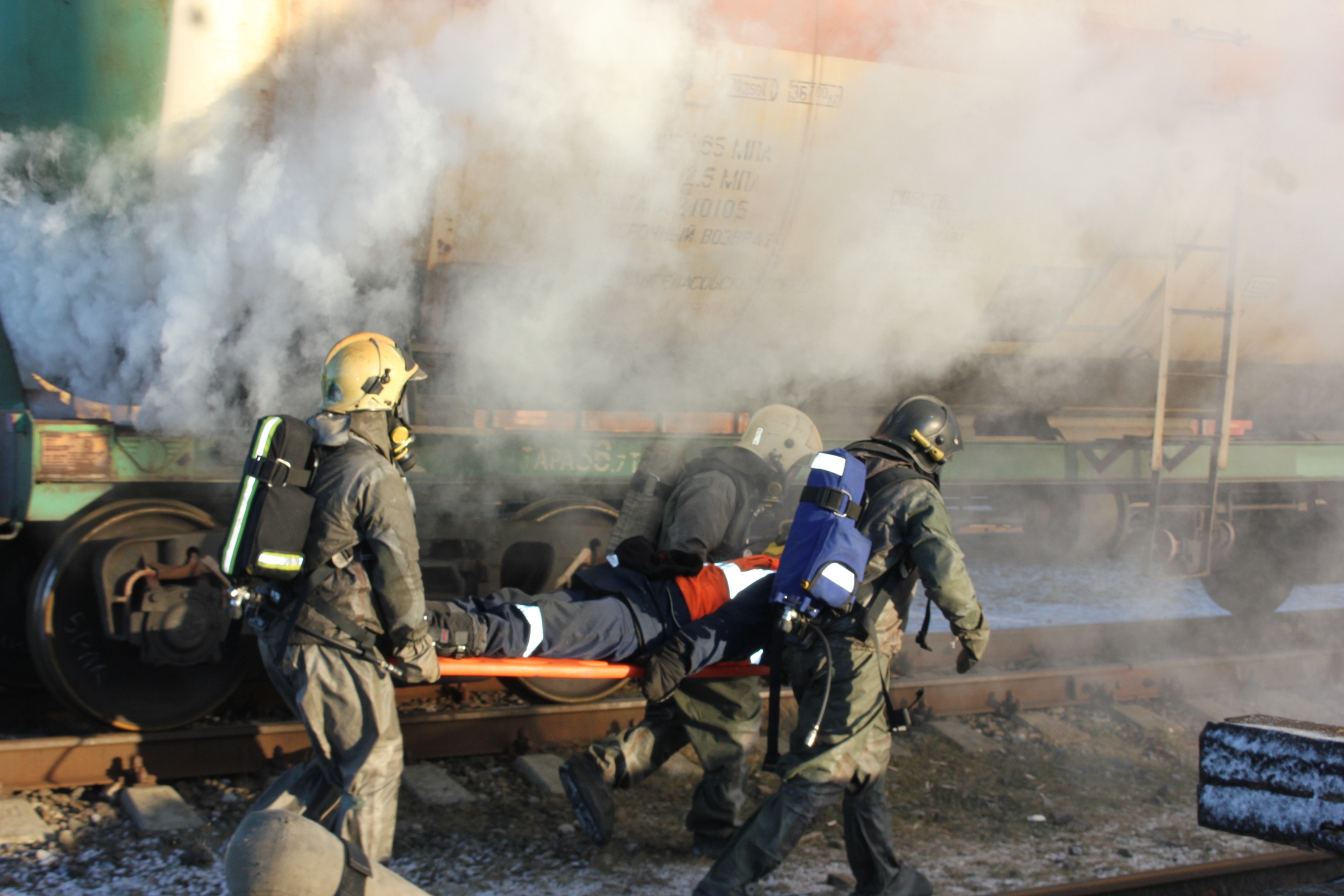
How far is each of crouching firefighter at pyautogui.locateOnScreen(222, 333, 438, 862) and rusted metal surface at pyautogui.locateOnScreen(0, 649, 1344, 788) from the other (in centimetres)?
131

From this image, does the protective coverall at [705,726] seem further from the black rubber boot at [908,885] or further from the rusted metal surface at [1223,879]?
the rusted metal surface at [1223,879]

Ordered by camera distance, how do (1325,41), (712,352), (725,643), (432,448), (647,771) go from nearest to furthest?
1. (725,643)
2. (647,771)
3. (432,448)
4. (712,352)
5. (1325,41)

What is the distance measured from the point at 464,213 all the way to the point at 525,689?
2.32 metres

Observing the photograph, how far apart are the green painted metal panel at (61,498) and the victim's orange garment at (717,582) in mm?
2582

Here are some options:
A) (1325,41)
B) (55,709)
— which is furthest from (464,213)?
(1325,41)

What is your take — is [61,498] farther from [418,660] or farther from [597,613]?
[597,613]

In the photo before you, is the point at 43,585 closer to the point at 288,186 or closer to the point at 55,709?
the point at 55,709

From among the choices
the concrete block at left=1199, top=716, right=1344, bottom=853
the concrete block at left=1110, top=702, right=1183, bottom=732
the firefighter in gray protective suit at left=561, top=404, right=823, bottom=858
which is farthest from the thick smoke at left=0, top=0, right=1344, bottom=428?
the concrete block at left=1199, top=716, right=1344, bottom=853

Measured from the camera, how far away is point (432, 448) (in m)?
4.78

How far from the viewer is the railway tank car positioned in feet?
13.6

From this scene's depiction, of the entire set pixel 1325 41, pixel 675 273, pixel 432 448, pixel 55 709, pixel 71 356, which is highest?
pixel 1325 41

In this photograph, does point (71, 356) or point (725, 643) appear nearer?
point (725, 643)

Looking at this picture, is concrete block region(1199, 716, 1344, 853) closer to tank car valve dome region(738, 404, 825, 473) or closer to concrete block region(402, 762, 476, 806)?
tank car valve dome region(738, 404, 825, 473)

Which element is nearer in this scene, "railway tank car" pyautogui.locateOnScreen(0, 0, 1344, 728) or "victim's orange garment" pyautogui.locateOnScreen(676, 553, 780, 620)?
"victim's orange garment" pyautogui.locateOnScreen(676, 553, 780, 620)
